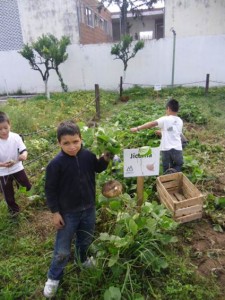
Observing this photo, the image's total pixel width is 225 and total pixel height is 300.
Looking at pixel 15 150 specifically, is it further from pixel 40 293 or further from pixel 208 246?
pixel 208 246

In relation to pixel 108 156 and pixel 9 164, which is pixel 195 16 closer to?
pixel 9 164

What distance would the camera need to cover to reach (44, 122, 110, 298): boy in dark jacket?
6.64ft

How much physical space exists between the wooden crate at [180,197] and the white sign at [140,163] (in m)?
0.68

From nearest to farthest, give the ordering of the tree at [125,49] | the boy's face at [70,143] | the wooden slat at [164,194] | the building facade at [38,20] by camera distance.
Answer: the boy's face at [70,143]
the wooden slat at [164,194]
the tree at [125,49]
the building facade at [38,20]

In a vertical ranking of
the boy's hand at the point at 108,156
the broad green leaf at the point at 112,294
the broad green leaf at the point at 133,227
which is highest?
the boy's hand at the point at 108,156

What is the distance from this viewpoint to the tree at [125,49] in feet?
46.6

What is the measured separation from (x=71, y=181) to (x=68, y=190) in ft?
0.27

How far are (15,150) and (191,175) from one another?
2.61 m

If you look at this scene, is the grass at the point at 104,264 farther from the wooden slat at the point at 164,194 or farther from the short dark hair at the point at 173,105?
the short dark hair at the point at 173,105

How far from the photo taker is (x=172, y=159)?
12.7ft

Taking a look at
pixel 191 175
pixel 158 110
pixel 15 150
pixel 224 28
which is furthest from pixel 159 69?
pixel 15 150

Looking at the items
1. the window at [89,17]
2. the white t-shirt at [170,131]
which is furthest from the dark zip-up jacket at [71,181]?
the window at [89,17]

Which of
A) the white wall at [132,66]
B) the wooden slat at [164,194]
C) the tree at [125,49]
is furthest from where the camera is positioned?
the white wall at [132,66]

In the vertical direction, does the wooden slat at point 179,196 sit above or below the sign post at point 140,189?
below
